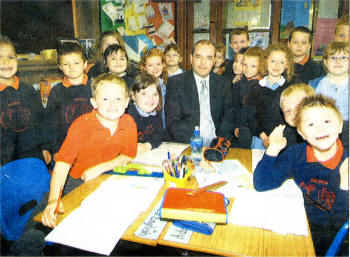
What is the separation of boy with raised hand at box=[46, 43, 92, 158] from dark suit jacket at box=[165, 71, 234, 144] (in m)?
0.68

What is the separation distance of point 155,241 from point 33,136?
1023 millimetres

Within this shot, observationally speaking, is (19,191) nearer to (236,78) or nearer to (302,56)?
(302,56)

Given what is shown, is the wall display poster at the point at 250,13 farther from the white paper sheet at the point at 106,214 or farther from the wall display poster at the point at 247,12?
the white paper sheet at the point at 106,214

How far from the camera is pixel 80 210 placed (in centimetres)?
91

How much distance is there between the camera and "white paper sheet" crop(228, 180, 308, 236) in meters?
0.82

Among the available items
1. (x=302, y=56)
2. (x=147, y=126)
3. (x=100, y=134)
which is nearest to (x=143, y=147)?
(x=147, y=126)

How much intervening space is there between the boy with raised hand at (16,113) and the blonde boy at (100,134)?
265 millimetres

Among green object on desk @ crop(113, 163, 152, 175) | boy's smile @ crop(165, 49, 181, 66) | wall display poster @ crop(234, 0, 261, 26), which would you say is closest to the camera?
green object on desk @ crop(113, 163, 152, 175)

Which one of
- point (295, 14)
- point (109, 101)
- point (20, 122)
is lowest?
point (20, 122)

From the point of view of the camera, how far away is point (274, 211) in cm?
90

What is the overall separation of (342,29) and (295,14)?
261mm

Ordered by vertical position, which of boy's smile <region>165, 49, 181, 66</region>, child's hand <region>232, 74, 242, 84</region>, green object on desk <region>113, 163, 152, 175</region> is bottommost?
green object on desk <region>113, 163, 152, 175</region>

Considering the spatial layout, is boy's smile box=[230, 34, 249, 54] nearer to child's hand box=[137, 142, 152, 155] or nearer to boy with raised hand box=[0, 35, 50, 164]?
child's hand box=[137, 142, 152, 155]

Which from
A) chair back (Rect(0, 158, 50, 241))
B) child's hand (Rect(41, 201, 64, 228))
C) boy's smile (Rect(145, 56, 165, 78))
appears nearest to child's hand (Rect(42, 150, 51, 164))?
chair back (Rect(0, 158, 50, 241))
